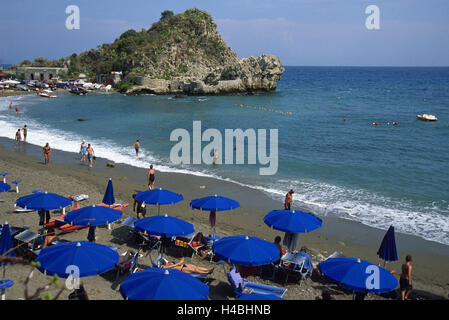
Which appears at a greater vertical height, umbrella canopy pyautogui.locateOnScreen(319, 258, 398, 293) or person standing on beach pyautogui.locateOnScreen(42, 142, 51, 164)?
person standing on beach pyautogui.locateOnScreen(42, 142, 51, 164)

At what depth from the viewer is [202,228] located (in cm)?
1382

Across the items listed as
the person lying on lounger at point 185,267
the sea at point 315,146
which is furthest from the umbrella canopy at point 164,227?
the sea at point 315,146

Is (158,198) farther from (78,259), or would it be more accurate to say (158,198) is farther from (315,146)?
(315,146)

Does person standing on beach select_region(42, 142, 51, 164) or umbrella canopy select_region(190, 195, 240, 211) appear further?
person standing on beach select_region(42, 142, 51, 164)

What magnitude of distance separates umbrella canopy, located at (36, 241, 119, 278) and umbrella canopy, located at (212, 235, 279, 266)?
2478mm

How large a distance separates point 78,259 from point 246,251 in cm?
366

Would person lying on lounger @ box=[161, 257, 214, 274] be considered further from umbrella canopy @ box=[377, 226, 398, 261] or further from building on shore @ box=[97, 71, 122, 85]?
building on shore @ box=[97, 71, 122, 85]

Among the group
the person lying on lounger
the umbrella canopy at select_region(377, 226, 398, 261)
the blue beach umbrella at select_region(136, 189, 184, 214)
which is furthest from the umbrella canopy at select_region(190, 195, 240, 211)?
the umbrella canopy at select_region(377, 226, 398, 261)

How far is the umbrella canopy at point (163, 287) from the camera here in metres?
6.75
